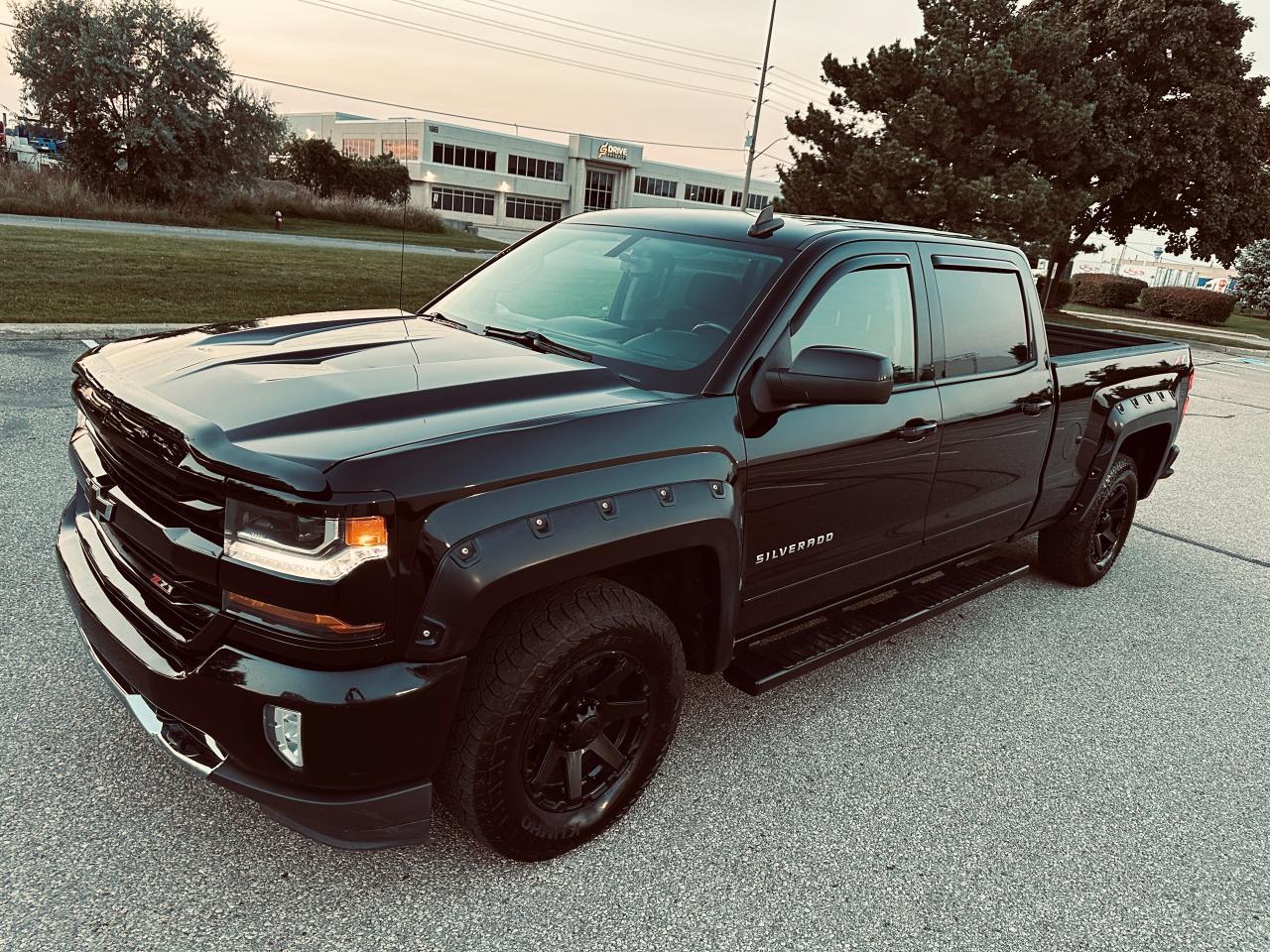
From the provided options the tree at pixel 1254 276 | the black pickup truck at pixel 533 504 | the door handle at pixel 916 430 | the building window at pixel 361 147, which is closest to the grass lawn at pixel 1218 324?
the tree at pixel 1254 276

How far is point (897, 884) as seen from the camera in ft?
8.87

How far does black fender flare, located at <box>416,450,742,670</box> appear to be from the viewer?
7.04ft

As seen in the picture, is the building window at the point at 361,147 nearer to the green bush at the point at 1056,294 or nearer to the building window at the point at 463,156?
the building window at the point at 463,156

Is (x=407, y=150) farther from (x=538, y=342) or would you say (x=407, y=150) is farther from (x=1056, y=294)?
(x=538, y=342)

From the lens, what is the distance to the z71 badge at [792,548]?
3.01 metres

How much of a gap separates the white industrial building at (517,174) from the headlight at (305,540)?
229ft

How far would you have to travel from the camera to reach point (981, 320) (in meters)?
3.97

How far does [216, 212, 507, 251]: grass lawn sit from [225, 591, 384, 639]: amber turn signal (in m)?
27.6

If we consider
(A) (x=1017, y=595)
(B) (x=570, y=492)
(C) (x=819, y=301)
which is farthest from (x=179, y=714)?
(A) (x=1017, y=595)

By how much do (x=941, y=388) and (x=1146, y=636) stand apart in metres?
2.16

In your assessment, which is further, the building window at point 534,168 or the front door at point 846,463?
the building window at point 534,168

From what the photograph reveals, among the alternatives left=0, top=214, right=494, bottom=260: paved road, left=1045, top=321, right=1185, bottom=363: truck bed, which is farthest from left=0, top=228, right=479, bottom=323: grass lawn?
left=1045, top=321, right=1185, bottom=363: truck bed

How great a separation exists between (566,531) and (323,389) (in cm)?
79

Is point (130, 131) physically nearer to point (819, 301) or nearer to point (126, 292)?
point (126, 292)
